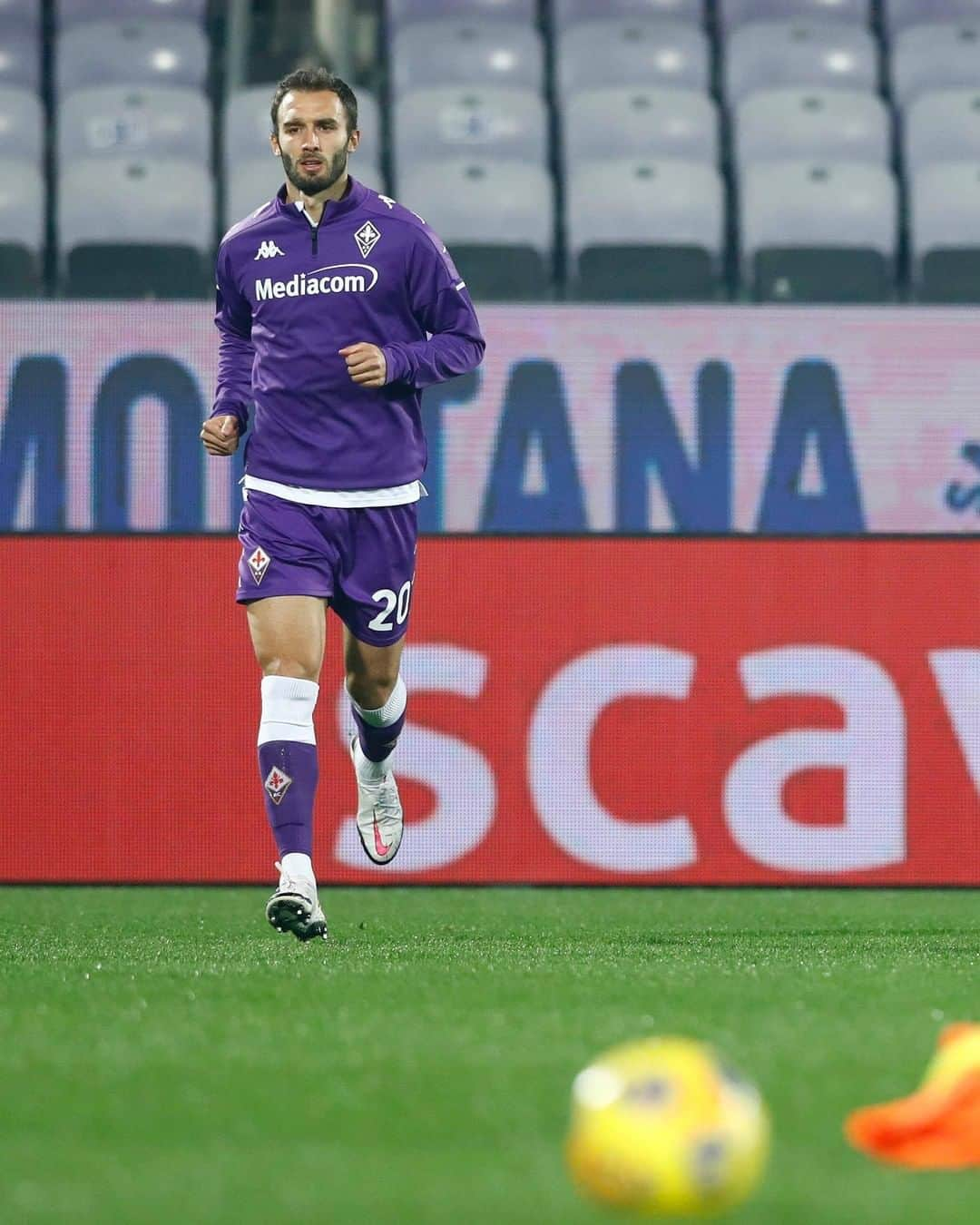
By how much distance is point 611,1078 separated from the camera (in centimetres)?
207

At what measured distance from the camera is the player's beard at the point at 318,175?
4676 mm

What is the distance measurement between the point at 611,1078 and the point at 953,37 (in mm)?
9543

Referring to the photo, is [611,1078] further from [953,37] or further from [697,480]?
[953,37]

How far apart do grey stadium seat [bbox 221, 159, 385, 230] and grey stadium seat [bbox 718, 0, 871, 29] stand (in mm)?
2513

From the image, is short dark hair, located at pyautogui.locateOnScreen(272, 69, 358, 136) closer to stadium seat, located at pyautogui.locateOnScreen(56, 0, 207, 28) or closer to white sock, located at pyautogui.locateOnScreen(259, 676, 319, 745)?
white sock, located at pyautogui.locateOnScreen(259, 676, 319, 745)

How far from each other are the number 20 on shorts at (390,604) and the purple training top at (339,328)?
0.78 ft

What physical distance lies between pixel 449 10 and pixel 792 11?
1.68 metres

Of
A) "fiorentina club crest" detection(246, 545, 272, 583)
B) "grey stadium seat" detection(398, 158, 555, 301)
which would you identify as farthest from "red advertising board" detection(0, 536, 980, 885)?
"grey stadium seat" detection(398, 158, 555, 301)

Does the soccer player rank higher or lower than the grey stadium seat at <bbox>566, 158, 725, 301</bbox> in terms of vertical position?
lower

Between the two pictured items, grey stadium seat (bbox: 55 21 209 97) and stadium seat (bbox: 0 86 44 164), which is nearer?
stadium seat (bbox: 0 86 44 164)

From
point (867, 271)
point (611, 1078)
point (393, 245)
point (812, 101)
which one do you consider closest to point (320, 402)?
point (393, 245)

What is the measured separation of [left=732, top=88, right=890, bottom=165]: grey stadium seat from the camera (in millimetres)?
9984

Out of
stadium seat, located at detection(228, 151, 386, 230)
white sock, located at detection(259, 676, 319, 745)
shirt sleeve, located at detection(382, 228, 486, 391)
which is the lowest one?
white sock, located at detection(259, 676, 319, 745)

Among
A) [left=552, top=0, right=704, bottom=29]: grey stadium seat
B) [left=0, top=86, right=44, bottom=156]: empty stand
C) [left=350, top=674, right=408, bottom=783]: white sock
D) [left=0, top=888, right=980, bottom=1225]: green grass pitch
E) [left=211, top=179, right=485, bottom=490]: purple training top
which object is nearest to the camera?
[left=0, top=888, right=980, bottom=1225]: green grass pitch
